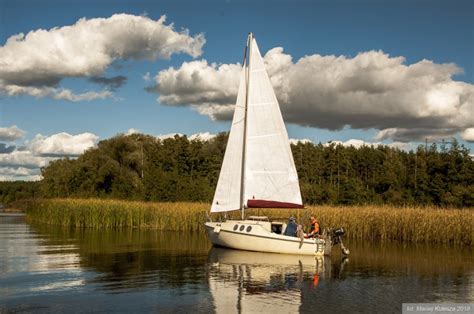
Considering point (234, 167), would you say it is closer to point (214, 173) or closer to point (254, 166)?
→ point (254, 166)

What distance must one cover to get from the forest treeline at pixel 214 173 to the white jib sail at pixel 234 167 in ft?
89.5

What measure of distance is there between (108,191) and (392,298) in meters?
58.5

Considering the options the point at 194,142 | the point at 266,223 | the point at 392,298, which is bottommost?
the point at 392,298

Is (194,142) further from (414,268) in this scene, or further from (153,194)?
(414,268)

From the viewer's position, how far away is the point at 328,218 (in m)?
34.3

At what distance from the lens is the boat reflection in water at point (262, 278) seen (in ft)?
48.2

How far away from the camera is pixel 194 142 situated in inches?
3300

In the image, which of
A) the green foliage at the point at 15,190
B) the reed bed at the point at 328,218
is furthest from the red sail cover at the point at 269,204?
the green foliage at the point at 15,190

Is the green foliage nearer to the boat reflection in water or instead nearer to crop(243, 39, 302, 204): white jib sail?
crop(243, 39, 302, 204): white jib sail

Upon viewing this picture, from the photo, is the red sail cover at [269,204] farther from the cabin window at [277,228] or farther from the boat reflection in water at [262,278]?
the boat reflection in water at [262,278]

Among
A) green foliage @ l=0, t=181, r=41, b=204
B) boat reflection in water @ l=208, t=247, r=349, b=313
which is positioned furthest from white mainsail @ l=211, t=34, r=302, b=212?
green foliage @ l=0, t=181, r=41, b=204

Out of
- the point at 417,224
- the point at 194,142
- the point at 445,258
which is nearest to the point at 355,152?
the point at 194,142

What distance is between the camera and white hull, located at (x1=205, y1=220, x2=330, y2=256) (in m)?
25.3

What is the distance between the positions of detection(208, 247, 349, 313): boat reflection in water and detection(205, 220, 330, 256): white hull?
30 cm
